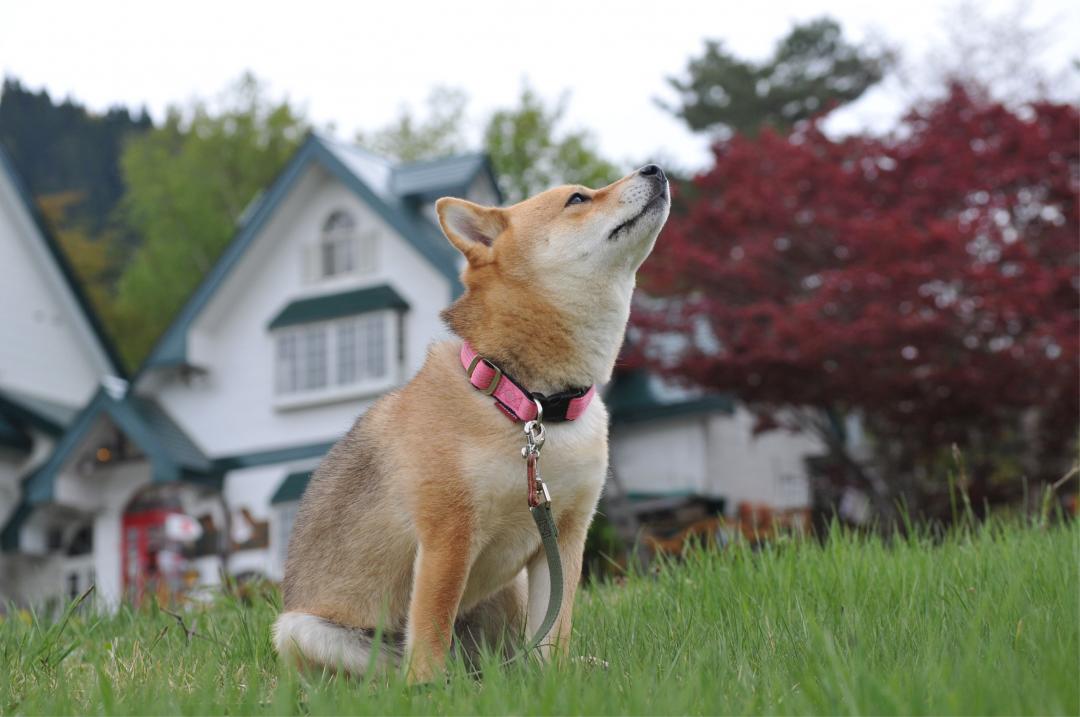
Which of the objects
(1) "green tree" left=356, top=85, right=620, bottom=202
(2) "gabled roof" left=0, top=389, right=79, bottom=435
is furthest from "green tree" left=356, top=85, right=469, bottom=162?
(2) "gabled roof" left=0, top=389, right=79, bottom=435

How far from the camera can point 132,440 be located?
64.8 ft

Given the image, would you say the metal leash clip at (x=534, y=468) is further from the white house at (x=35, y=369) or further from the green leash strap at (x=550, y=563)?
the white house at (x=35, y=369)

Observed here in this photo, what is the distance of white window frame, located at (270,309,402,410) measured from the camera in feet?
64.0

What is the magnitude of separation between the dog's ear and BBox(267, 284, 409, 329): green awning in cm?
1526

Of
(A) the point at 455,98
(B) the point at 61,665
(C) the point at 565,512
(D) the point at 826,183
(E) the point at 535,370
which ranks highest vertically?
(A) the point at 455,98

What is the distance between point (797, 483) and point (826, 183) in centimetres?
894

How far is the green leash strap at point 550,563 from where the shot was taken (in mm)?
3799

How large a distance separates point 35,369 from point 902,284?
15221mm

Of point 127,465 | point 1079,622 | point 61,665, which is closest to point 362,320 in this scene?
point 127,465

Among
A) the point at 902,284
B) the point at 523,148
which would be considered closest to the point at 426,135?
the point at 523,148

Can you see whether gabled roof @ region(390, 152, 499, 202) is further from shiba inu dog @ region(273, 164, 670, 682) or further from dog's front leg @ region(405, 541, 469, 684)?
dog's front leg @ region(405, 541, 469, 684)

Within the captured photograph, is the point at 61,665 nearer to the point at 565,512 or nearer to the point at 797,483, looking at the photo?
the point at 565,512

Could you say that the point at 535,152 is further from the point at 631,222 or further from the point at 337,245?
the point at 631,222

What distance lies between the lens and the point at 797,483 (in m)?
25.2
